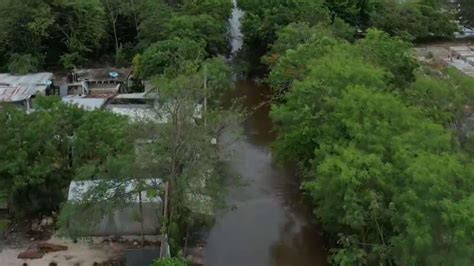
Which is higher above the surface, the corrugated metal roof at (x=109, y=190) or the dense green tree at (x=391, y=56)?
the dense green tree at (x=391, y=56)

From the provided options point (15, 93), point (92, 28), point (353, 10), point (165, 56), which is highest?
point (353, 10)

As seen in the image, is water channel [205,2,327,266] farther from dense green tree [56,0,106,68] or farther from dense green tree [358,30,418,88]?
dense green tree [56,0,106,68]

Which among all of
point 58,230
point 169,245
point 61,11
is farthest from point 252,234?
point 61,11

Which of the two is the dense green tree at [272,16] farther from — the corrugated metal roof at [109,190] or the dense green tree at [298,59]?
the corrugated metal roof at [109,190]

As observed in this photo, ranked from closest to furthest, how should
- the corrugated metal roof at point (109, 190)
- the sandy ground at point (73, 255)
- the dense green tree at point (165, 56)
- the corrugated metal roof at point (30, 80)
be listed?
1. the corrugated metal roof at point (109, 190)
2. the sandy ground at point (73, 255)
3. the dense green tree at point (165, 56)
4. the corrugated metal roof at point (30, 80)

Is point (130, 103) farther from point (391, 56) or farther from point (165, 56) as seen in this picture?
point (391, 56)

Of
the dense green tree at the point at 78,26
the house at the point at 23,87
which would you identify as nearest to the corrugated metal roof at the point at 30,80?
the house at the point at 23,87

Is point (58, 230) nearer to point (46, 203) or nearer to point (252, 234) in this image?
point (46, 203)

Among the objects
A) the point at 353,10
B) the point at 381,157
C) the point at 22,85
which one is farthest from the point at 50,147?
the point at 353,10
